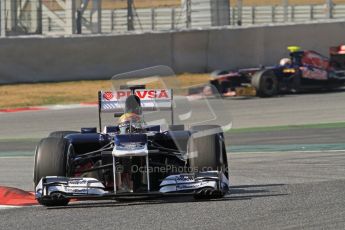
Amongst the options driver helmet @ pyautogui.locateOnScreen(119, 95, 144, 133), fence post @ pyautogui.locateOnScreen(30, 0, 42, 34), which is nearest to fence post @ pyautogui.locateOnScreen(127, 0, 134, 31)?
fence post @ pyautogui.locateOnScreen(30, 0, 42, 34)

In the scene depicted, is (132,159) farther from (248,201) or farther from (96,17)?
(96,17)

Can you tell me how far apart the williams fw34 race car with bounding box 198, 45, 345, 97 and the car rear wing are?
1049 cm

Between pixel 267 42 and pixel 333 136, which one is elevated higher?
pixel 267 42

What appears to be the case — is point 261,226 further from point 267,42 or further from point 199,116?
point 267,42

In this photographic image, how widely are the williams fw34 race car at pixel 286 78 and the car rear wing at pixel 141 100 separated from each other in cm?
1049

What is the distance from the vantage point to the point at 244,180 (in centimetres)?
1141

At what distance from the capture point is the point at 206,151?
9.85 metres

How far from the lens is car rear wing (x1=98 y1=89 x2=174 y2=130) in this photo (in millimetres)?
10602

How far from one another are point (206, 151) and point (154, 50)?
14.8 meters

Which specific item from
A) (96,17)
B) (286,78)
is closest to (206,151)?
(286,78)

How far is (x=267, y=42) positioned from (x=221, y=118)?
15712mm

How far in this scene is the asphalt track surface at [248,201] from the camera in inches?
326

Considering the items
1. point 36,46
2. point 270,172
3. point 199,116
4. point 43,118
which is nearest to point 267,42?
point 36,46

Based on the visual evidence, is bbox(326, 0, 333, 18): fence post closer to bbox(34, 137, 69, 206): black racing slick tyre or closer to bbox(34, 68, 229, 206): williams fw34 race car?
bbox(34, 68, 229, 206): williams fw34 race car
